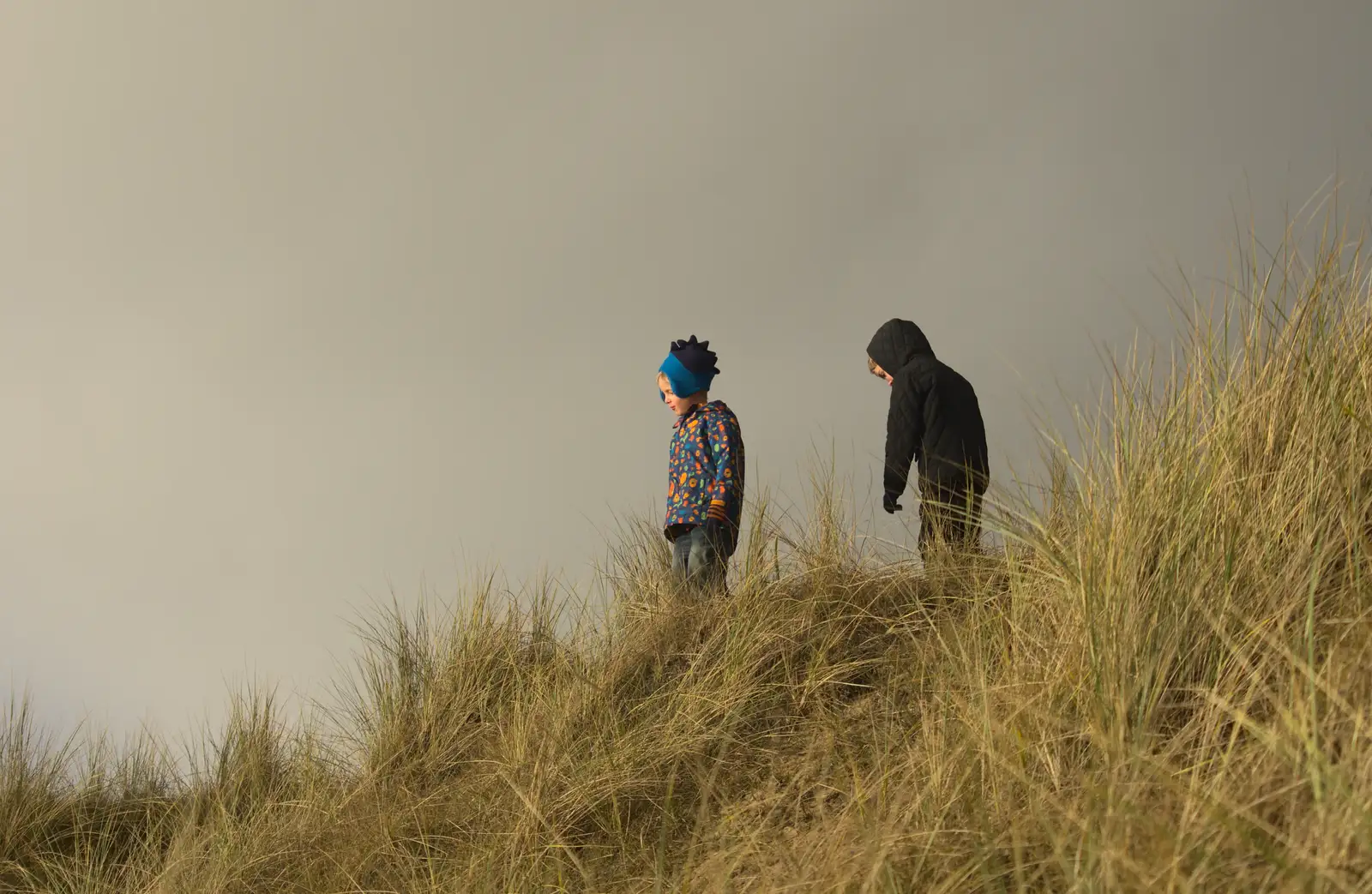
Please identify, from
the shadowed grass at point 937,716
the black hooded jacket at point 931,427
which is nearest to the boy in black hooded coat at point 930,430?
the black hooded jacket at point 931,427

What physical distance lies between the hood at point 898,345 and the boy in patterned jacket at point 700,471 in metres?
1.02

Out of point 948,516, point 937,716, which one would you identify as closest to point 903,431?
point 948,516

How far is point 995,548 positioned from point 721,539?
1.46m

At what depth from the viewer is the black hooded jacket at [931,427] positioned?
223 inches

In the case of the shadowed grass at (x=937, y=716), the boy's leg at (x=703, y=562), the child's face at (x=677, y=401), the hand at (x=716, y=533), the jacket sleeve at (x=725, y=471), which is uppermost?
the child's face at (x=677, y=401)

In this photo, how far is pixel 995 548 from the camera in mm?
4719

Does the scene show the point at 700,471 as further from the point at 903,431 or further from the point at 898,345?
the point at 898,345

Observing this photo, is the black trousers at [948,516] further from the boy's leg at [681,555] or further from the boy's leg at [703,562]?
the boy's leg at [681,555]

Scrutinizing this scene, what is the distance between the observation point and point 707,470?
5.62 meters

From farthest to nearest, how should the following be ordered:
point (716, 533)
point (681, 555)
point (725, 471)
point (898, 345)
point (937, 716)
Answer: point (898, 345), point (681, 555), point (725, 471), point (716, 533), point (937, 716)

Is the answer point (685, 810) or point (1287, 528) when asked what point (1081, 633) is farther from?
point (685, 810)

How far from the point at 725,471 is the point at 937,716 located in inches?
94.0

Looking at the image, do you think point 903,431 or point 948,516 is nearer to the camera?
point 948,516

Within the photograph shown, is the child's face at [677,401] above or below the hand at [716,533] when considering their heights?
above
